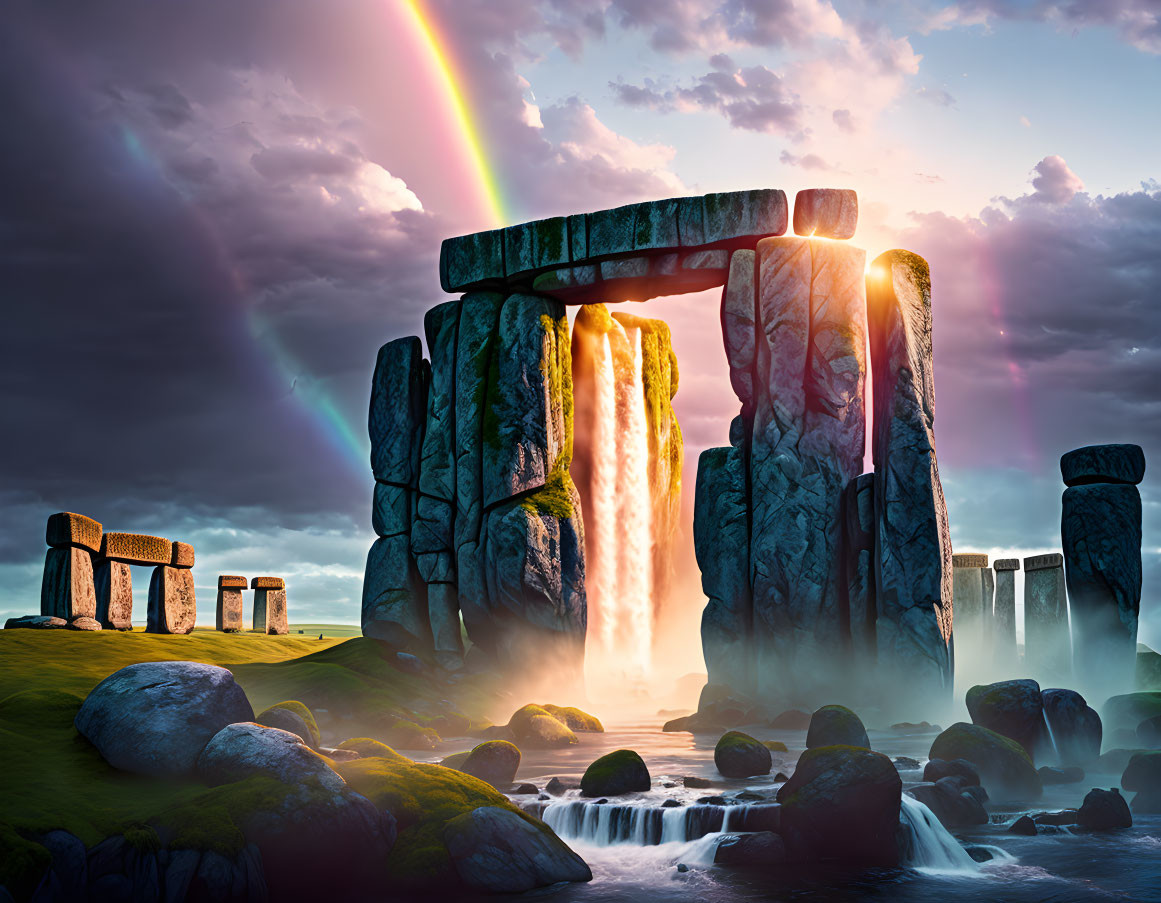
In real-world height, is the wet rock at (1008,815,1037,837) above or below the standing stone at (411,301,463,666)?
below

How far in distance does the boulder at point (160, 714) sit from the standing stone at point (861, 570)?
16.3 metres

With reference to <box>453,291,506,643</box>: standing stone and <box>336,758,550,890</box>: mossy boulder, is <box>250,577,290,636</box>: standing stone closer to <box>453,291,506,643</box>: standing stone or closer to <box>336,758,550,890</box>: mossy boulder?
<box>453,291,506,643</box>: standing stone

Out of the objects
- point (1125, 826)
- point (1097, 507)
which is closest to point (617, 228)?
point (1097, 507)

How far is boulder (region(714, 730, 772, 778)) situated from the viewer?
17.2 metres

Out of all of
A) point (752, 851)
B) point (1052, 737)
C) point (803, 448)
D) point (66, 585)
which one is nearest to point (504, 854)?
point (752, 851)

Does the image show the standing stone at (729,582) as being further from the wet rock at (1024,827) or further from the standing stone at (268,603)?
the standing stone at (268,603)

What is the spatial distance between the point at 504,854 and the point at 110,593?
21.6m

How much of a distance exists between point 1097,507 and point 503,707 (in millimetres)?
16195

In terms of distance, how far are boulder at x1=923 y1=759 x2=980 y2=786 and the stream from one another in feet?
1.04

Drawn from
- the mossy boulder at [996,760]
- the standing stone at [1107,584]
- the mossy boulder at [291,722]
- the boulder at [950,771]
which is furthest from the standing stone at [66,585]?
the standing stone at [1107,584]

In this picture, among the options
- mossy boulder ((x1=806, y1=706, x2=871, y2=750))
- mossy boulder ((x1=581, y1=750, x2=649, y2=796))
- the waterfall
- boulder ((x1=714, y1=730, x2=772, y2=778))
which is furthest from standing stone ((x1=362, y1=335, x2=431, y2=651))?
mossy boulder ((x1=581, y1=750, x2=649, y2=796))

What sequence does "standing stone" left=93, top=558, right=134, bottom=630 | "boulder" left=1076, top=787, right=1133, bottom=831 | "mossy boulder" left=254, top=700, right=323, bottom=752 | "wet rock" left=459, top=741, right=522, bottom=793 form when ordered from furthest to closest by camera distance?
1. "standing stone" left=93, top=558, right=134, bottom=630
2. "mossy boulder" left=254, top=700, right=323, bottom=752
3. "wet rock" left=459, top=741, right=522, bottom=793
4. "boulder" left=1076, top=787, right=1133, bottom=831

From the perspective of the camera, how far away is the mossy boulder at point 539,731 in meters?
22.3

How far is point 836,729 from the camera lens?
17.8 meters
